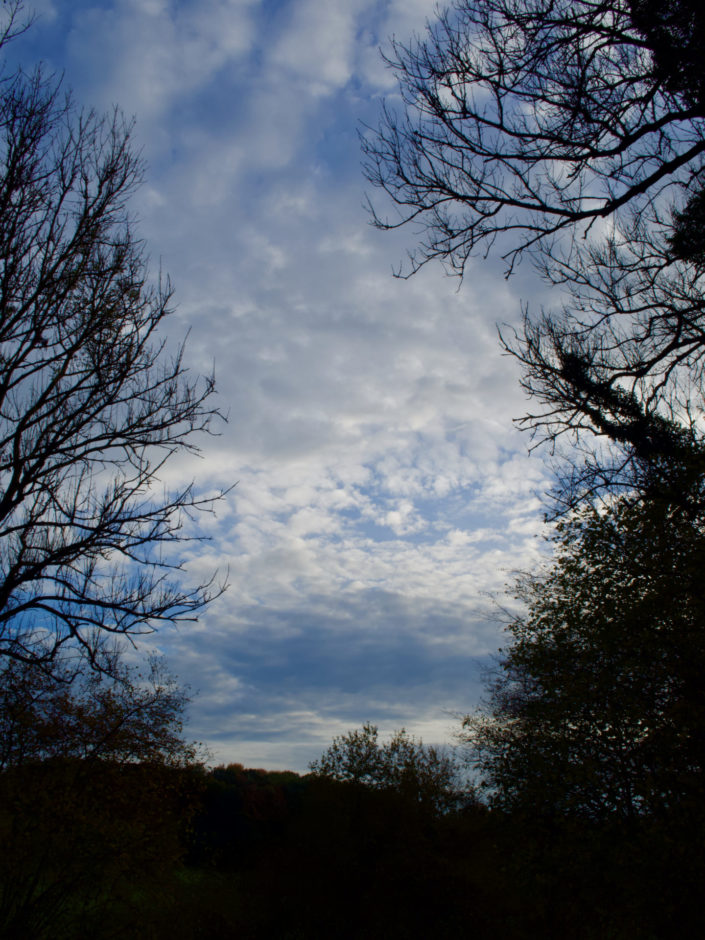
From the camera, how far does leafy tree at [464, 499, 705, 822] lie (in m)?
9.05

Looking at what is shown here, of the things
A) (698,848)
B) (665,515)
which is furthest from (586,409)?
(698,848)

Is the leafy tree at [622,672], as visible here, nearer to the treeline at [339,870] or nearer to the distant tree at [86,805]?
the treeline at [339,870]

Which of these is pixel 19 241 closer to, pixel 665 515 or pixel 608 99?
pixel 608 99

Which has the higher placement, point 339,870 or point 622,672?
point 622,672

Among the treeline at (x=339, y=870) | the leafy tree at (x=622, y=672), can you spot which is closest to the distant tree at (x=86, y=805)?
the treeline at (x=339, y=870)

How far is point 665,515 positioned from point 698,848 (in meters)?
4.42

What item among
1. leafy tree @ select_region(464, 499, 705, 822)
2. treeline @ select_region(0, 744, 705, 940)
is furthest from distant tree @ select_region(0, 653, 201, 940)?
leafy tree @ select_region(464, 499, 705, 822)

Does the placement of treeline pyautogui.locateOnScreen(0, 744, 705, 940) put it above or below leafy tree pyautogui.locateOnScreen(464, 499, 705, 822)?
below

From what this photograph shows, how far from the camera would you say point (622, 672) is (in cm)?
1023

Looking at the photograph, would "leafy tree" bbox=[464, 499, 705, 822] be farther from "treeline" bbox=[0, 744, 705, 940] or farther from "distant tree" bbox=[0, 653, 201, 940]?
"distant tree" bbox=[0, 653, 201, 940]

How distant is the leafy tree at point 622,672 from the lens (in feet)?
29.7

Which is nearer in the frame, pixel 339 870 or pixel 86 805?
pixel 86 805

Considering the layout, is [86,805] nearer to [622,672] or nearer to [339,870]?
[339,870]

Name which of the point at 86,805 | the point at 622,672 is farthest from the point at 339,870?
the point at 622,672
